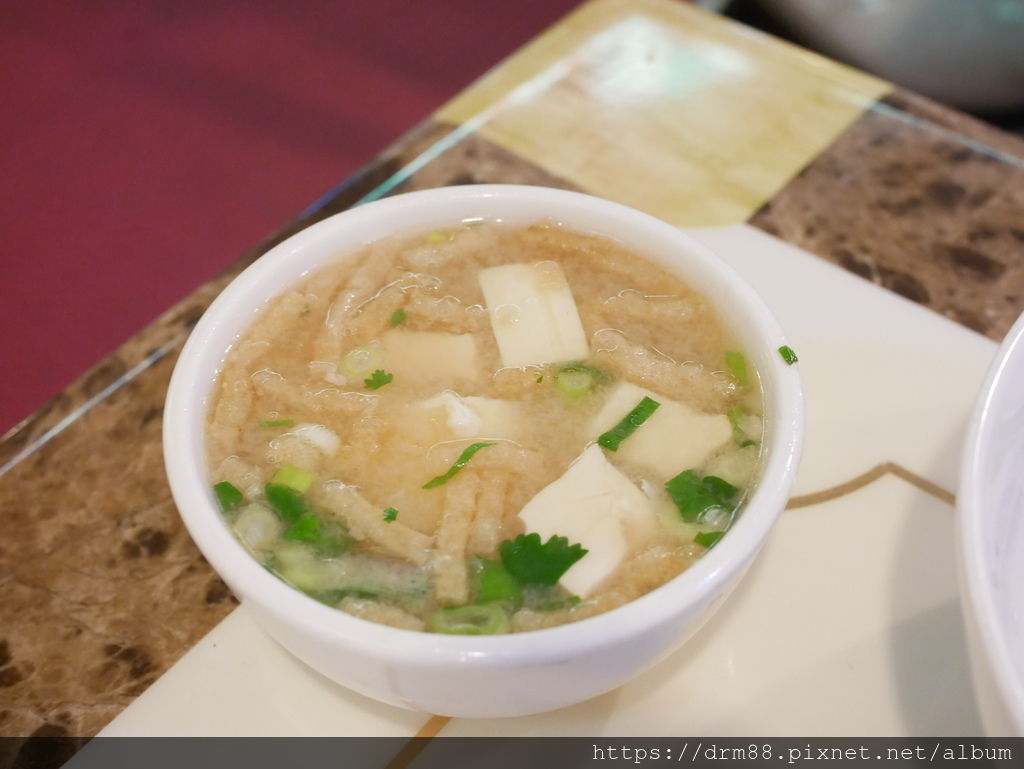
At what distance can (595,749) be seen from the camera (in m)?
1.08

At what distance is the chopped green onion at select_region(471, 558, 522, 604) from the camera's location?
3.22 ft

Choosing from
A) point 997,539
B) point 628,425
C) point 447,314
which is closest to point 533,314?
point 447,314

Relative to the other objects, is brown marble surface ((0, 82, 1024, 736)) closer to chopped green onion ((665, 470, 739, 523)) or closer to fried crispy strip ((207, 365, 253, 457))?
fried crispy strip ((207, 365, 253, 457))

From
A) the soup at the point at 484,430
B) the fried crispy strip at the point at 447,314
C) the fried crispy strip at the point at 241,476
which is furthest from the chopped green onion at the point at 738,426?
the fried crispy strip at the point at 241,476

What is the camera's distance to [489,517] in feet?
3.45

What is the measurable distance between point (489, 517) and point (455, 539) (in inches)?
2.0

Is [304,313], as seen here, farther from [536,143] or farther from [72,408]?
[536,143]

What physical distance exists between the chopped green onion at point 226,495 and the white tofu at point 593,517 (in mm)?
331

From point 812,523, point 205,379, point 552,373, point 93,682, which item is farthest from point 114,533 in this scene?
point 812,523

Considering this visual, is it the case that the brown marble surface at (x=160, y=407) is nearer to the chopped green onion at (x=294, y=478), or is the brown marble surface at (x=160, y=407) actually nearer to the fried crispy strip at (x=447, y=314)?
the chopped green onion at (x=294, y=478)

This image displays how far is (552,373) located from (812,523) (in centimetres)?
44

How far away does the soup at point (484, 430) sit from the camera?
100 cm

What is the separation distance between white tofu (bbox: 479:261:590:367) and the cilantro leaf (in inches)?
11.7

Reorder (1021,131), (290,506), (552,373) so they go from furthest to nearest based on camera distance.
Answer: (1021,131) < (552,373) < (290,506)
